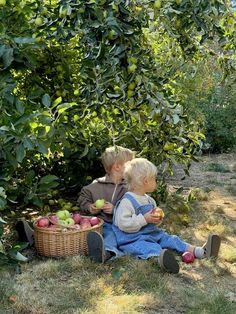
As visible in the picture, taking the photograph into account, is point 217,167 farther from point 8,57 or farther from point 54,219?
point 8,57

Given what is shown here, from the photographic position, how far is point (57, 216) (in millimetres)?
3992

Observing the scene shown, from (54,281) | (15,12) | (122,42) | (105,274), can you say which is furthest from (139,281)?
(15,12)

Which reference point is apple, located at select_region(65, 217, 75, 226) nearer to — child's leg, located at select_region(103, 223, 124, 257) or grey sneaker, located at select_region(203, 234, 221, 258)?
child's leg, located at select_region(103, 223, 124, 257)

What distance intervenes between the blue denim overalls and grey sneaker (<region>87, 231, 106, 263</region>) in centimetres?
25

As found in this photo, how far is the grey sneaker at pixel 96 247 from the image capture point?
366 cm

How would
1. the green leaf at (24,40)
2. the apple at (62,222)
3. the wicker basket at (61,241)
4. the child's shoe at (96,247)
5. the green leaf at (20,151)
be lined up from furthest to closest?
the apple at (62,222), the wicker basket at (61,241), the child's shoe at (96,247), the green leaf at (24,40), the green leaf at (20,151)

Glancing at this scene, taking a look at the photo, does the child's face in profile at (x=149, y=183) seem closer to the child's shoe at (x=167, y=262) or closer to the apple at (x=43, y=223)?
the child's shoe at (x=167, y=262)

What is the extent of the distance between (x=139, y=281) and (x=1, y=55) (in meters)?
1.60

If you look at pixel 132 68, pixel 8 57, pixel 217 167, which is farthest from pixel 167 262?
pixel 217 167

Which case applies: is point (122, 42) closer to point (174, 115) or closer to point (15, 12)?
point (174, 115)

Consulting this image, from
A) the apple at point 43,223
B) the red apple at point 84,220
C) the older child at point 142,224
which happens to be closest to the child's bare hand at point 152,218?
the older child at point 142,224

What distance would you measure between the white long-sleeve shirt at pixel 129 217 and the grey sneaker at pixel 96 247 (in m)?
0.27

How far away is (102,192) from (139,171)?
0.61 metres

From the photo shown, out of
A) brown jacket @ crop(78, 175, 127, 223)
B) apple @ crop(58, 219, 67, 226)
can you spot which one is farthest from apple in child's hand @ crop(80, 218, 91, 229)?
brown jacket @ crop(78, 175, 127, 223)
